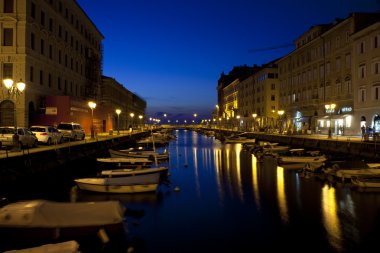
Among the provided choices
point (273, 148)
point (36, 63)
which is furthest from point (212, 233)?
point (36, 63)

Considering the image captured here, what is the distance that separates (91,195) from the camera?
2277 centimetres

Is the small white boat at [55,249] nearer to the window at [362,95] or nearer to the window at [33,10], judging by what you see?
the window at [33,10]

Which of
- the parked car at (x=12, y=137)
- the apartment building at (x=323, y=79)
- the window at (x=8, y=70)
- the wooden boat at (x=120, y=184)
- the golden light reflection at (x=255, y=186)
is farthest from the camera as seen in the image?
the apartment building at (x=323, y=79)

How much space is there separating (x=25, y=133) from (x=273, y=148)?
30.4 metres

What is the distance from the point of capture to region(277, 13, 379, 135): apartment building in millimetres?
53594

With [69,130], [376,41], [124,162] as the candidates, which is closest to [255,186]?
[124,162]

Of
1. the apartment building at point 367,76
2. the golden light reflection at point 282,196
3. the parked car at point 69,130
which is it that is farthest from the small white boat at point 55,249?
the apartment building at point 367,76

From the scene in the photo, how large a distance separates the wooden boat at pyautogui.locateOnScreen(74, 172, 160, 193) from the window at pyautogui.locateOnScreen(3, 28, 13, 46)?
91.1 ft

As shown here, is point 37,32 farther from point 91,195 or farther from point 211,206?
point 211,206

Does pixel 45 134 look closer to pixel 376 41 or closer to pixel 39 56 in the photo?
pixel 39 56

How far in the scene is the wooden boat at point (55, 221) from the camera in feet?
44.1

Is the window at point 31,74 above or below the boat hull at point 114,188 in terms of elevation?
above

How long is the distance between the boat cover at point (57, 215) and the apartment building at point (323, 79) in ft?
132

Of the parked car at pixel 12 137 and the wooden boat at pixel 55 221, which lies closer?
the wooden boat at pixel 55 221
